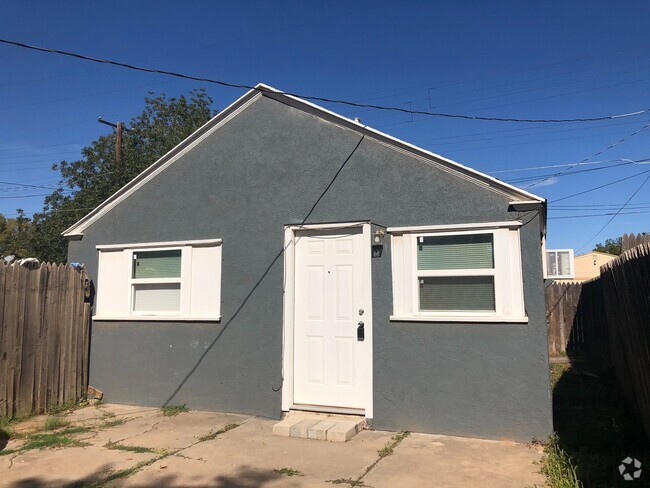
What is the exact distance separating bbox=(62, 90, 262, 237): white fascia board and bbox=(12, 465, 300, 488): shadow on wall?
4.57m

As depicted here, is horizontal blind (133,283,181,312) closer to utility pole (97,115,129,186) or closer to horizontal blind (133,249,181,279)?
horizontal blind (133,249,181,279)

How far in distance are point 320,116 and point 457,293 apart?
10.1ft

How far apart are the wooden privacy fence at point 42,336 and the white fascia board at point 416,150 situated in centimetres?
430

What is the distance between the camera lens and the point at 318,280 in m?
6.92

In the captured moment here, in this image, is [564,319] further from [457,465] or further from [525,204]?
[457,465]

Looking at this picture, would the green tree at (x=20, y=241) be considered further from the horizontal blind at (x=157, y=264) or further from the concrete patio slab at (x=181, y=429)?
the concrete patio slab at (x=181, y=429)

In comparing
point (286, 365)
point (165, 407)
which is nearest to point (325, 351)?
point (286, 365)

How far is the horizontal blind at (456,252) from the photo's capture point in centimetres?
608

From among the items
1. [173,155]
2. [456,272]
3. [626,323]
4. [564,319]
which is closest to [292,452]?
[456,272]

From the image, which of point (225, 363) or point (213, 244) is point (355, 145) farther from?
point (225, 363)

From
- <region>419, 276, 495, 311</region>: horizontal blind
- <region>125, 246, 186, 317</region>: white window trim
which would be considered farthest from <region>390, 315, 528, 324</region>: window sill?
<region>125, 246, 186, 317</region>: white window trim

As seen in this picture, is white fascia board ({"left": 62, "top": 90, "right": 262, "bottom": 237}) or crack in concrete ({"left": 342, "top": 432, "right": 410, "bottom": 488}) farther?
white fascia board ({"left": 62, "top": 90, "right": 262, "bottom": 237})

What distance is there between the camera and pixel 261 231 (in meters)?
7.23

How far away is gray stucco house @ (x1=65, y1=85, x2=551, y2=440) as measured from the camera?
5.90m
